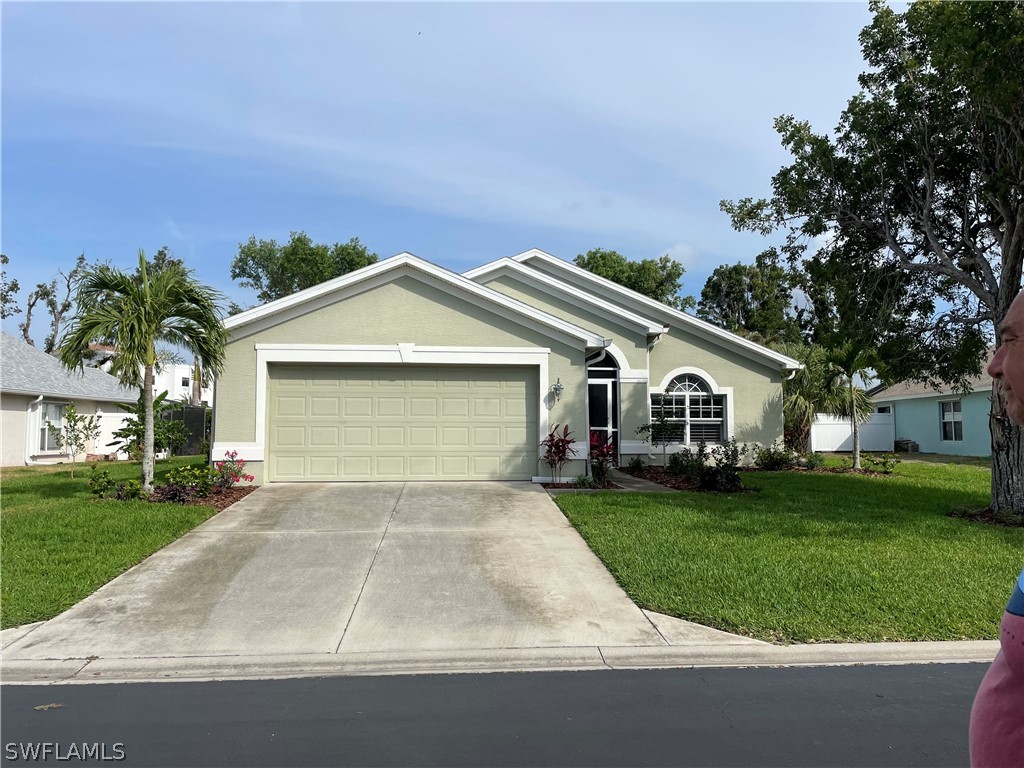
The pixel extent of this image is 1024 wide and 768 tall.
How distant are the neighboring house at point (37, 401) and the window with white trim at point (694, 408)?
15813mm

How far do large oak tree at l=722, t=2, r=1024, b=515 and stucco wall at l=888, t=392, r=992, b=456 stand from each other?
40.7ft

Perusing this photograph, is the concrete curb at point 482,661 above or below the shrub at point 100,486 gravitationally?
below

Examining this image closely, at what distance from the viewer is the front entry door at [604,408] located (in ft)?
59.2

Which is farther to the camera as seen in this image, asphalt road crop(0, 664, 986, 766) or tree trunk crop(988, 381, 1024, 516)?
tree trunk crop(988, 381, 1024, 516)

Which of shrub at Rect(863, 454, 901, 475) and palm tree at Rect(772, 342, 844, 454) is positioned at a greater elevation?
palm tree at Rect(772, 342, 844, 454)

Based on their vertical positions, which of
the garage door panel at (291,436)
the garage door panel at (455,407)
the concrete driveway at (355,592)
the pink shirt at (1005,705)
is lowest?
the concrete driveway at (355,592)

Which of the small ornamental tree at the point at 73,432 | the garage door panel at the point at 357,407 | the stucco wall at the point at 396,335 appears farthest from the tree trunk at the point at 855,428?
the small ornamental tree at the point at 73,432

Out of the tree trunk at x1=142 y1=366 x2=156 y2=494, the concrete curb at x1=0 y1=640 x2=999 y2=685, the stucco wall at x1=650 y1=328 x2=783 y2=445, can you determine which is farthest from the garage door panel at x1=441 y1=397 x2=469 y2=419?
the concrete curb at x1=0 y1=640 x2=999 y2=685

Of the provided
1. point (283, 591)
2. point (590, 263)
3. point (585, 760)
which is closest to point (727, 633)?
point (585, 760)

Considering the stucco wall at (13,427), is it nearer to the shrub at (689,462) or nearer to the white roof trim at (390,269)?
the white roof trim at (390,269)

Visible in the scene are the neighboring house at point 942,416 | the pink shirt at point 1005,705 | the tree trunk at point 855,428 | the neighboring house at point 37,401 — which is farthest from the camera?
the neighboring house at point 942,416

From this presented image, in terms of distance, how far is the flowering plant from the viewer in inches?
491

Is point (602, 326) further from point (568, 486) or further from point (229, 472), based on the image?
point (229, 472)

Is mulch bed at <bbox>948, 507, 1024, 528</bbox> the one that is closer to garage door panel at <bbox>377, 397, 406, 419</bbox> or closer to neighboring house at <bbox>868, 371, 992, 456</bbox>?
garage door panel at <bbox>377, 397, 406, 419</bbox>
